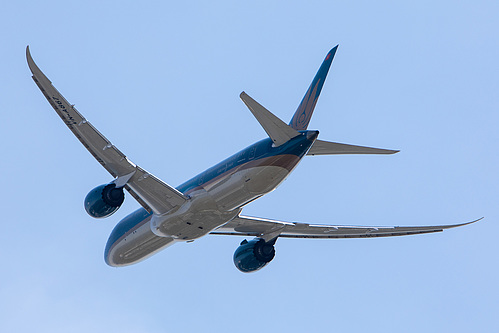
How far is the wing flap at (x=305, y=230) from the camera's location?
138 ft

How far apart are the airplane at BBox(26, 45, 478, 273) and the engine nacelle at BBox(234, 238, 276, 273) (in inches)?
1.9

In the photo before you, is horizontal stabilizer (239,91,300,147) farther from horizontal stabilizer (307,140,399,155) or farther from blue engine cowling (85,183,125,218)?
blue engine cowling (85,183,125,218)

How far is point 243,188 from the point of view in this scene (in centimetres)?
3584

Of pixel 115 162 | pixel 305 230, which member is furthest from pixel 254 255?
pixel 115 162

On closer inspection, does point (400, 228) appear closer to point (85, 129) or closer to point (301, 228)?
point (301, 228)

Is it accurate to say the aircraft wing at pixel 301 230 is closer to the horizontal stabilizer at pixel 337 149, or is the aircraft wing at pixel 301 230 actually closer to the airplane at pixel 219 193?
the airplane at pixel 219 193

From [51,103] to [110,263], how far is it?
35.6 ft

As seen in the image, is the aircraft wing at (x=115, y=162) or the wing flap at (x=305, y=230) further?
the wing flap at (x=305, y=230)

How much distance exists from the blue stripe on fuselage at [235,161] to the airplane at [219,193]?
0.13ft


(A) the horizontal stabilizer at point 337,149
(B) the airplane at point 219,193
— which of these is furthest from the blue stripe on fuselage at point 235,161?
(A) the horizontal stabilizer at point 337,149

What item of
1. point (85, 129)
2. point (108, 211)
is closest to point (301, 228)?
point (108, 211)

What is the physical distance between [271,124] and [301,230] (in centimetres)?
1013

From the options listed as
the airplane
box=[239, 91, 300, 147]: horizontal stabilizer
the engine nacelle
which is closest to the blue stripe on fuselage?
the airplane

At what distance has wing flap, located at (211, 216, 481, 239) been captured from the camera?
138 feet
